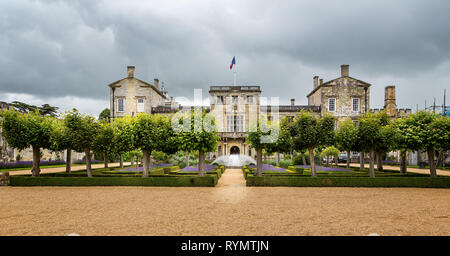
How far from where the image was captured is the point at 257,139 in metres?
15.7

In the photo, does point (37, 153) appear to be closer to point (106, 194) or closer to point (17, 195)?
point (17, 195)

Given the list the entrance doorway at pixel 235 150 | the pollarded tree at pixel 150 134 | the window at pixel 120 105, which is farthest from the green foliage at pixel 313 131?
the window at pixel 120 105

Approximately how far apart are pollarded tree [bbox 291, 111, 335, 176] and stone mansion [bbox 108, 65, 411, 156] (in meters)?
21.1

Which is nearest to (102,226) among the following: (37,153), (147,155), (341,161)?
(147,155)

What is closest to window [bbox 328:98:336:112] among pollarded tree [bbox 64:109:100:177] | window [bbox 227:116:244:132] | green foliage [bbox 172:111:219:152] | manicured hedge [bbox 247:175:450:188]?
window [bbox 227:116:244:132]

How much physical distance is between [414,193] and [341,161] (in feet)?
99.8

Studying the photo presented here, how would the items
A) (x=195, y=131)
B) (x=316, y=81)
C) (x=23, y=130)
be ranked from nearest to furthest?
(x=195, y=131) → (x=23, y=130) → (x=316, y=81)

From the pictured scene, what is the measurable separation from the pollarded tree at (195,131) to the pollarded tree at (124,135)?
2.53 meters

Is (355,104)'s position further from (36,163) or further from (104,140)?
(36,163)

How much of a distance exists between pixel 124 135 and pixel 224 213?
953cm

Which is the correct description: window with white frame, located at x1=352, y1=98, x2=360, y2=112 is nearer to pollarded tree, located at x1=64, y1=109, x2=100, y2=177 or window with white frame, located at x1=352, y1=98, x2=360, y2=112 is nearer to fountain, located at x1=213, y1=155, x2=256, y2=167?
fountain, located at x1=213, y1=155, x2=256, y2=167

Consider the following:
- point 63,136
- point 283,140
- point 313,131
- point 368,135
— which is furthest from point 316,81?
point 63,136

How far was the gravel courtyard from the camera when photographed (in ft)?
20.9

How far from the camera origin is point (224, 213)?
26.1ft
